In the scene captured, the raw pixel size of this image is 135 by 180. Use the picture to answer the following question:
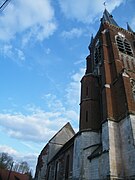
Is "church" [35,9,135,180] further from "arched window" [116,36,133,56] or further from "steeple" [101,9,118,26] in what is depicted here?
"steeple" [101,9,118,26]

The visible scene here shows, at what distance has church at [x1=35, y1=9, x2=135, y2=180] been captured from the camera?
12664mm

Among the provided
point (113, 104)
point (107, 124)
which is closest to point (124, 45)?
point (113, 104)

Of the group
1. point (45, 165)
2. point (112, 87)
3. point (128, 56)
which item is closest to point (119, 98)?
point (112, 87)

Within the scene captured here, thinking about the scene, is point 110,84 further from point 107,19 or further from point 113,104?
point 107,19

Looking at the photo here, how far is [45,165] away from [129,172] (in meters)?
19.8

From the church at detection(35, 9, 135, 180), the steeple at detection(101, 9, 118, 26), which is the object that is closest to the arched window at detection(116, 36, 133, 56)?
the church at detection(35, 9, 135, 180)

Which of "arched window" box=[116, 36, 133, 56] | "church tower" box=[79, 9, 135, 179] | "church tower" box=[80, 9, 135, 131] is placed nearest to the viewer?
"church tower" box=[79, 9, 135, 179]

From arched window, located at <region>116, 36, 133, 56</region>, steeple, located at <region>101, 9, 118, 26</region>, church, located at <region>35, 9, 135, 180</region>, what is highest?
steeple, located at <region>101, 9, 118, 26</region>

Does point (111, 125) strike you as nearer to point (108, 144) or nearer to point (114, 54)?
point (108, 144)

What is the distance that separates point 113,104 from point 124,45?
12.2 m

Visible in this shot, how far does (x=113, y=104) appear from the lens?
1647 centimetres

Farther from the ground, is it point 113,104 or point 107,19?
point 107,19

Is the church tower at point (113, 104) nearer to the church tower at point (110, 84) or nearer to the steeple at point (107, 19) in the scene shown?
the church tower at point (110, 84)

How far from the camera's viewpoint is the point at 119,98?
1625 cm
